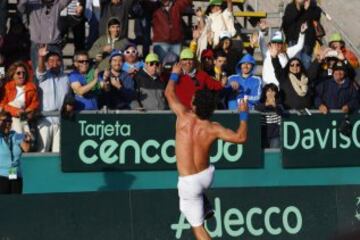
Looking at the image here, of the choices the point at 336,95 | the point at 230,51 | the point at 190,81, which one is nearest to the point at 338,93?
the point at 336,95

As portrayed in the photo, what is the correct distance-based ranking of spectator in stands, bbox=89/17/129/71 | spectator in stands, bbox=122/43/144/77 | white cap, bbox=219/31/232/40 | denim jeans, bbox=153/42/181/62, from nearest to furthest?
spectator in stands, bbox=122/43/144/77, spectator in stands, bbox=89/17/129/71, denim jeans, bbox=153/42/181/62, white cap, bbox=219/31/232/40

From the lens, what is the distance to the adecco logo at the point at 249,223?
414 inches

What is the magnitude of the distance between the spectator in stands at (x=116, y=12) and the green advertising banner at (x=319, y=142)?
274 cm

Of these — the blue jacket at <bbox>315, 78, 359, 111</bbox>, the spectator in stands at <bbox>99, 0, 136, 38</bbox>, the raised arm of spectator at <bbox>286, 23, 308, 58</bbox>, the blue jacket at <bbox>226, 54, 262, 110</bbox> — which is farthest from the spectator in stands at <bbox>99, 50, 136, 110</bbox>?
the raised arm of spectator at <bbox>286, 23, 308, 58</bbox>

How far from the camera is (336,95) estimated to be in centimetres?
1244

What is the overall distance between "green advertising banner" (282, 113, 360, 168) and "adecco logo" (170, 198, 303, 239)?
133 cm

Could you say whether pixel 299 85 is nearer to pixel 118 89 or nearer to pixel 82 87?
pixel 118 89

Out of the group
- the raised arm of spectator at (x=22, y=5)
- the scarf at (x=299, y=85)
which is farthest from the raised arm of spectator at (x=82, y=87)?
the scarf at (x=299, y=85)

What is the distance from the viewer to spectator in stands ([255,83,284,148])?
Result: 1196 centimetres

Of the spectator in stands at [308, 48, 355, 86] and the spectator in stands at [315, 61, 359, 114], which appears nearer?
the spectator in stands at [315, 61, 359, 114]

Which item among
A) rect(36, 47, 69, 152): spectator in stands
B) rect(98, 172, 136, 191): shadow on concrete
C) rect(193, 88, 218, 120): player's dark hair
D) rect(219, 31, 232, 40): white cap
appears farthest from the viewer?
rect(219, 31, 232, 40): white cap

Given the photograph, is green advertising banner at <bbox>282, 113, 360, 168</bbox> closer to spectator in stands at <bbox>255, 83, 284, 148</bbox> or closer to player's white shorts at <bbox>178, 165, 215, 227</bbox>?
spectator in stands at <bbox>255, 83, 284, 148</bbox>

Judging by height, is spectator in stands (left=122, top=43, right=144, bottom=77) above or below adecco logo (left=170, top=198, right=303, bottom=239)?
above

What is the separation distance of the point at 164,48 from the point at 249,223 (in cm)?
365
